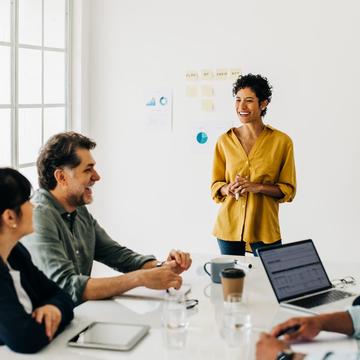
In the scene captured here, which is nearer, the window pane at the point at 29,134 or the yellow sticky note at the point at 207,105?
the window pane at the point at 29,134

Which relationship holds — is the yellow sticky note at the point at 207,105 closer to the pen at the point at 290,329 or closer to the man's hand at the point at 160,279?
the man's hand at the point at 160,279

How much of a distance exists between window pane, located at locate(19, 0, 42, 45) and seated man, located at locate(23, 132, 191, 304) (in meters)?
2.00

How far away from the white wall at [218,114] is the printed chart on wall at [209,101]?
0.04m

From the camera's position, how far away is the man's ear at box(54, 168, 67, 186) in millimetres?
2600

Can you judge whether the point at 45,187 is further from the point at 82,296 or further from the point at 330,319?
the point at 330,319

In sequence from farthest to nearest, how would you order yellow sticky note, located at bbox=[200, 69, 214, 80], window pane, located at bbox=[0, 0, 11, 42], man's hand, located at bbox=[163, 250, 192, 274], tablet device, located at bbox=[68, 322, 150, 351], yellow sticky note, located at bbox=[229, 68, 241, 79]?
yellow sticky note, located at bbox=[200, 69, 214, 80] → yellow sticky note, located at bbox=[229, 68, 241, 79] → window pane, located at bbox=[0, 0, 11, 42] → man's hand, located at bbox=[163, 250, 192, 274] → tablet device, located at bbox=[68, 322, 150, 351]

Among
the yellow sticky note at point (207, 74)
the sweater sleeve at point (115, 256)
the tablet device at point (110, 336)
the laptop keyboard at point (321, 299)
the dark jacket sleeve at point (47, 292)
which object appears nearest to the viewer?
the tablet device at point (110, 336)

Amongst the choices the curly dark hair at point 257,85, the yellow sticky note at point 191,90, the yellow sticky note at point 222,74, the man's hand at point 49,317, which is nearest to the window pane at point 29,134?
the yellow sticky note at point 191,90

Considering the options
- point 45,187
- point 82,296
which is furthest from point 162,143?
point 82,296

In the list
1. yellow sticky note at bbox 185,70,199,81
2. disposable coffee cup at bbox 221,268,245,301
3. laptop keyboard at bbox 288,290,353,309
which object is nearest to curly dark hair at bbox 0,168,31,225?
disposable coffee cup at bbox 221,268,245,301

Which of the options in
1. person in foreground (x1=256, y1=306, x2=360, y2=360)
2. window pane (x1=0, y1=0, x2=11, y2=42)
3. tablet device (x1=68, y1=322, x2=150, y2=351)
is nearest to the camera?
person in foreground (x1=256, y1=306, x2=360, y2=360)

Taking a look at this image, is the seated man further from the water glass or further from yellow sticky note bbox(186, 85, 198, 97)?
yellow sticky note bbox(186, 85, 198, 97)

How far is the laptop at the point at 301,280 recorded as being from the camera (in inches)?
88.4

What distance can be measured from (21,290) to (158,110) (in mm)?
3102
